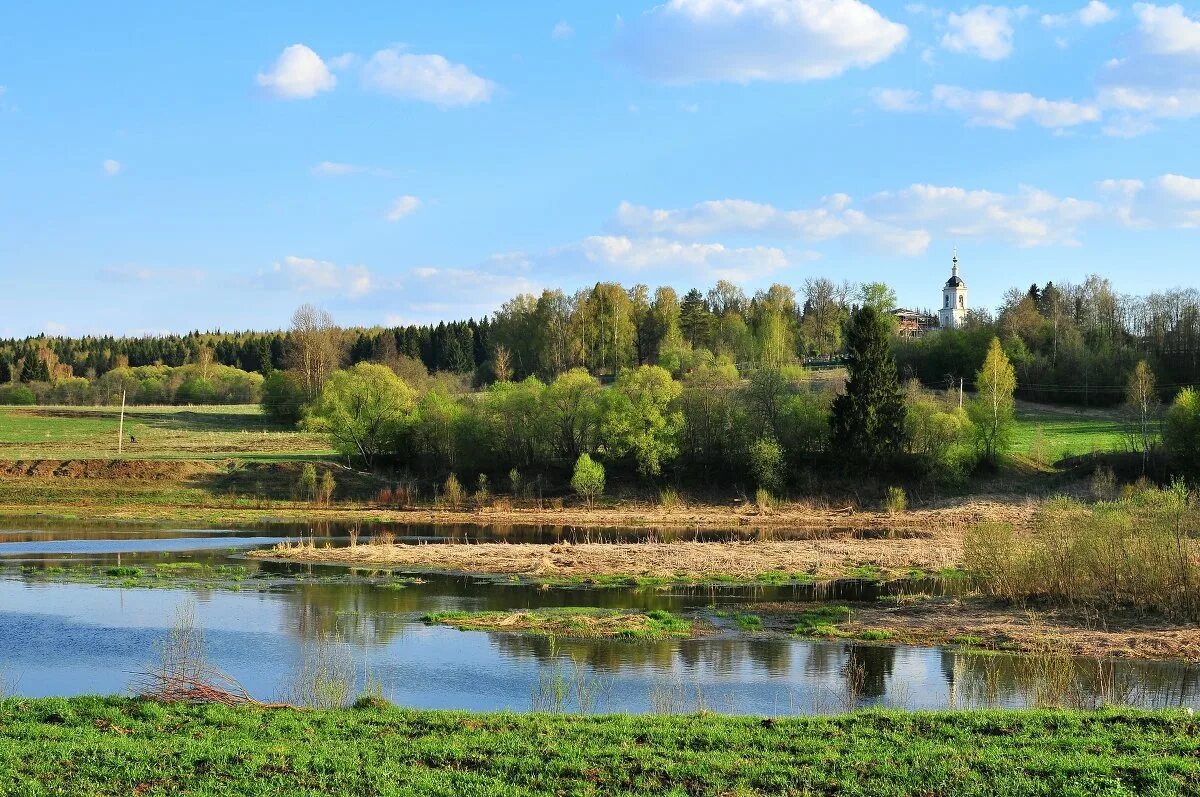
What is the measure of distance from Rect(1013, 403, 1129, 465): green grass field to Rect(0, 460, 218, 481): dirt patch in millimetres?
65695

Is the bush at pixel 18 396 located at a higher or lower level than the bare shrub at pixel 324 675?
higher

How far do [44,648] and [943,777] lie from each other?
2499 cm

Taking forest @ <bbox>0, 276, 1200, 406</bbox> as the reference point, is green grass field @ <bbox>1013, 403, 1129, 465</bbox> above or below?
below

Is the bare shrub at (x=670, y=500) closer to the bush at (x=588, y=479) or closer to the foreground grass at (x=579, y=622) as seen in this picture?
the bush at (x=588, y=479)

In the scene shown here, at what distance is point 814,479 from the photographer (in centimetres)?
7662

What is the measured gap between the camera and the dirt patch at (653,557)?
45.3 m

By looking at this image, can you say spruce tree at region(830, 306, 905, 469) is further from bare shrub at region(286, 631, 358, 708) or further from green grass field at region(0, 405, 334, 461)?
bare shrub at region(286, 631, 358, 708)

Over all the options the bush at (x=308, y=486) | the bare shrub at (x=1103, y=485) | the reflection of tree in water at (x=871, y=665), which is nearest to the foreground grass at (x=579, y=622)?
the reflection of tree in water at (x=871, y=665)

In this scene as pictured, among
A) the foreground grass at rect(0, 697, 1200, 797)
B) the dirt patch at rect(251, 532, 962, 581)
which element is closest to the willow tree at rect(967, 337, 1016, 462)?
the dirt patch at rect(251, 532, 962, 581)

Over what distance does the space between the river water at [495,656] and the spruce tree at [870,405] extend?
34452 mm

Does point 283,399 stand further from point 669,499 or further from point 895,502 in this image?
point 895,502

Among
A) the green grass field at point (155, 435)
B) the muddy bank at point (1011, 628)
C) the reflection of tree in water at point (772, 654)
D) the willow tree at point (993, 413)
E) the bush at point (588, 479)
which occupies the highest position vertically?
the willow tree at point (993, 413)

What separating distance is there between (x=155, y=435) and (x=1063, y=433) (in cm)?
8902

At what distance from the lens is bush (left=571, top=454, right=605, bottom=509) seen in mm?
76500
